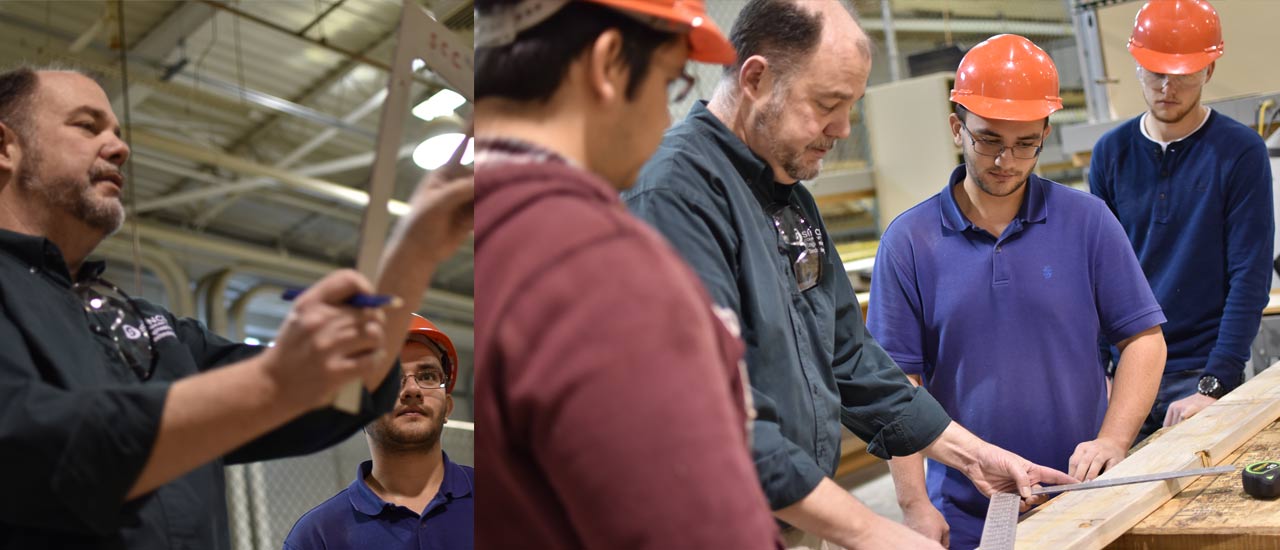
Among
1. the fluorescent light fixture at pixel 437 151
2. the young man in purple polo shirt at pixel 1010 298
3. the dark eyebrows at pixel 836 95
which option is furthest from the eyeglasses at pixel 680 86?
the young man in purple polo shirt at pixel 1010 298

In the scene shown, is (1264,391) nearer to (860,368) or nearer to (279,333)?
(860,368)

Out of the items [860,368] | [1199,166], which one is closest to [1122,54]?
[1199,166]

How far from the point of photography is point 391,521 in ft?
5.12

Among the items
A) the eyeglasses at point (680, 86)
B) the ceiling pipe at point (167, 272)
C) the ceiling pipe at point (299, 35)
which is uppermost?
the ceiling pipe at point (299, 35)

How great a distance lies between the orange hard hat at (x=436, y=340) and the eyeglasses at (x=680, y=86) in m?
0.38

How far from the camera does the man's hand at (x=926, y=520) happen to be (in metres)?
2.16

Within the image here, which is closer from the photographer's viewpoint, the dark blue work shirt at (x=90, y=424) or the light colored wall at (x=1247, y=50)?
the dark blue work shirt at (x=90, y=424)

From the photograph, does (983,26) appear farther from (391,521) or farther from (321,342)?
(321,342)

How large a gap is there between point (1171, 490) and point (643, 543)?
1553mm

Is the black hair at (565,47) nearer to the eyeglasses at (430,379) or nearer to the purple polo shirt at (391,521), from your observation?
the eyeglasses at (430,379)

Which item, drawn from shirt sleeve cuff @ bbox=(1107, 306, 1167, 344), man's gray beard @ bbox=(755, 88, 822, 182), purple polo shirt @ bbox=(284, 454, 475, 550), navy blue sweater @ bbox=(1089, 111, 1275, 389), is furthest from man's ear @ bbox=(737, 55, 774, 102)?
navy blue sweater @ bbox=(1089, 111, 1275, 389)

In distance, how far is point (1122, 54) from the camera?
9.18 ft

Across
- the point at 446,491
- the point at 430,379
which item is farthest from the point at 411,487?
the point at 430,379

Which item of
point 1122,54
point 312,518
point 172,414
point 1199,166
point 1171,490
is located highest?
point 1122,54
